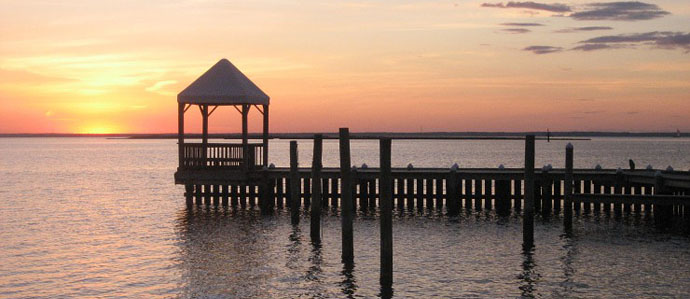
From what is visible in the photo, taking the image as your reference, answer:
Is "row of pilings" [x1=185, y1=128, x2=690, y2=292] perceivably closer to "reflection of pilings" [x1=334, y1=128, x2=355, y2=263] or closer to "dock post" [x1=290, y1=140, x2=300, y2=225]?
"dock post" [x1=290, y1=140, x2=300, y2=225]

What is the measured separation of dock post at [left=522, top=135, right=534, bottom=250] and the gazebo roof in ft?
45.4

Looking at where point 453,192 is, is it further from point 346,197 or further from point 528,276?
point 346,197

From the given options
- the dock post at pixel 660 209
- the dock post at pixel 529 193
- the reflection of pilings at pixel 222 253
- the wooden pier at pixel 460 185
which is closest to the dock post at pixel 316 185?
the reflection of pilings at pixel 222 253

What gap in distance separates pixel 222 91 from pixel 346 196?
594 inches

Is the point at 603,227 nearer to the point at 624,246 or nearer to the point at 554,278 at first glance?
the point at 624,246

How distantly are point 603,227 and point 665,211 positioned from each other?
3129mm

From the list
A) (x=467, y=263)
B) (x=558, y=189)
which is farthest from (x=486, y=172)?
(x=467, y=263)

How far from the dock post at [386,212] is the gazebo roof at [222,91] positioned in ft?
54.1

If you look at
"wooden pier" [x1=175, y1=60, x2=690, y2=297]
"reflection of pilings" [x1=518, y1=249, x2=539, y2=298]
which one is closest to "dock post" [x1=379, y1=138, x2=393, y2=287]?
"reflection of pilings" [x1=518, y1=249, x2=539, y2=298]

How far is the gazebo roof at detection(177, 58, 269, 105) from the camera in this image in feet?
113

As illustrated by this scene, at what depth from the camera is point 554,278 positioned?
2097cm

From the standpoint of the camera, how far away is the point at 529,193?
24578mm

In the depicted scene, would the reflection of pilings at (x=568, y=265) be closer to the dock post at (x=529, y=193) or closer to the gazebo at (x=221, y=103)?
the dock post at (x=529, y=193)

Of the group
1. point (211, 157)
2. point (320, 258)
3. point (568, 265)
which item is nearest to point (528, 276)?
point (568, 265)
